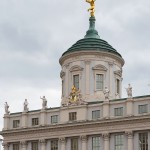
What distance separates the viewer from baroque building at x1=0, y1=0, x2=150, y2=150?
81625 mm

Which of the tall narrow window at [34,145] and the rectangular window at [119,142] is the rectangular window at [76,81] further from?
the rectangular window at [119,142]

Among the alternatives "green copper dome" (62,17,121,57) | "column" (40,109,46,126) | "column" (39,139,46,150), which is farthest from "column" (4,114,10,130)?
"green copper dome" (62,17,121,57)

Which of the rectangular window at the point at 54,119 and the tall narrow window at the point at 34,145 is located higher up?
the rectangular window at the point at 54,119

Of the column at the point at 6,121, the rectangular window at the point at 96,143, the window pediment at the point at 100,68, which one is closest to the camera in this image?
the rectangular window at the point at 96,143

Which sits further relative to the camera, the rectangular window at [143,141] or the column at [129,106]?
the column at [129,106]

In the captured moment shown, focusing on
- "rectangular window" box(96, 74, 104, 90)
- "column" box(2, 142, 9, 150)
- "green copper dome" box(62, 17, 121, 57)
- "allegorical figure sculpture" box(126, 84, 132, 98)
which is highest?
"green copper dome" box(62, 17, 121, 57)

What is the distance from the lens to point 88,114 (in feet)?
282

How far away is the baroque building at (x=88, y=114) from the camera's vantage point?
81625 mm

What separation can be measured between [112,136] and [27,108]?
17386 mm

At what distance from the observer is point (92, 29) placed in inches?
3816

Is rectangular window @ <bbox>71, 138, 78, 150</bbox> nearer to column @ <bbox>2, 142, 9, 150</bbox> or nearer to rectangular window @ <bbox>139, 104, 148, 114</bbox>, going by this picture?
rectangular window @ <bbox>139, 104, 148, 114</bbox>

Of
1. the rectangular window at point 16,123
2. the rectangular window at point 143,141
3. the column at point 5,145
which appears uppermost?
the rectangular window at point 16,123

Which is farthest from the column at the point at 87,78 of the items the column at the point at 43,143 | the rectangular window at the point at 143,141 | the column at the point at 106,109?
the rectangular window at the point at 143,141

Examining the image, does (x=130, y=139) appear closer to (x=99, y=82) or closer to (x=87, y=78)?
(x=99, y=82)
